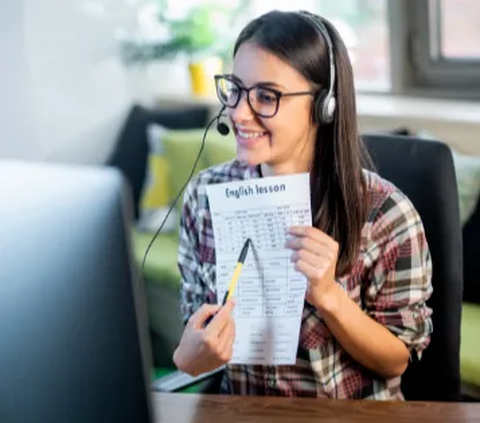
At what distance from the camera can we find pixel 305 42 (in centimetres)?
146

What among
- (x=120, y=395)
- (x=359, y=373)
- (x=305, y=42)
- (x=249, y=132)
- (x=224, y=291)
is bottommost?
(x=359, y=373)

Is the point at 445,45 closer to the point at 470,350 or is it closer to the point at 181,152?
the point at 181,152

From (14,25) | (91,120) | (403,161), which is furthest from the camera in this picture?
(91,120)

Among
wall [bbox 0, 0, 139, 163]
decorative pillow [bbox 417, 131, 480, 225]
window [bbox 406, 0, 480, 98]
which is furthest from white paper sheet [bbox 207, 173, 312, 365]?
wall [bbox 0, 0, 139, 163]

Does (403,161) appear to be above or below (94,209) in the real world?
below

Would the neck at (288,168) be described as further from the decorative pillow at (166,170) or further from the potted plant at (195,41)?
the potted plant at (195,41)

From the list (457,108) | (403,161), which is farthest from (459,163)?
(403,161)

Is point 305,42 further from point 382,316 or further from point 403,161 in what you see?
point 382,316

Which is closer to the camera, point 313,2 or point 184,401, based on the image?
point 184,401

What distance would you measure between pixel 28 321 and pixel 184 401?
2.09 ft

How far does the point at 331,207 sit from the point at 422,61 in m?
2.16

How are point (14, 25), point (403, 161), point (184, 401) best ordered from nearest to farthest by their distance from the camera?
1. point (184, 401)
2. point (403, 161)
3. point (14, 25)

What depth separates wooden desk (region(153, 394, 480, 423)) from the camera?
127 centimetres

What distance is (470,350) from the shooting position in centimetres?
220
